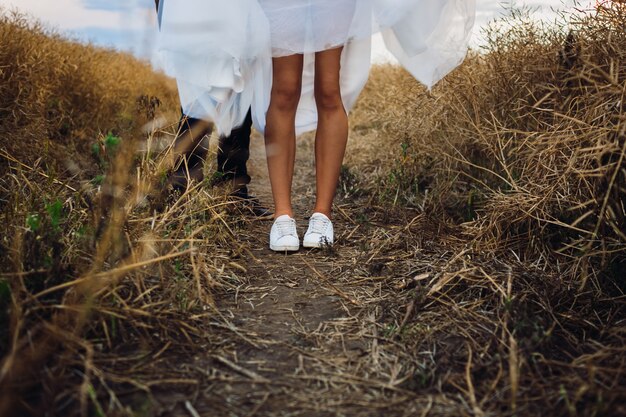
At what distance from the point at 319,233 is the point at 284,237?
0.15 m

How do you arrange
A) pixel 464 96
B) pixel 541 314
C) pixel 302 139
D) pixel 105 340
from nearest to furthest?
1. pixel 105 340
2. pixel 541 314
3. pixel 464 96
4. pixel 302 139

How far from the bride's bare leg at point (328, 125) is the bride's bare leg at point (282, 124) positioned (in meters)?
0.09

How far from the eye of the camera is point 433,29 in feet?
7.21

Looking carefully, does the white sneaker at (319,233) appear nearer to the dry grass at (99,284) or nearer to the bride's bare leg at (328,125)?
the bride's bare leg at (328,125)

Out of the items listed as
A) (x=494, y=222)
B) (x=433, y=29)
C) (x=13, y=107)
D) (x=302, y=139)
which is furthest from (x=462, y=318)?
(x=302, y=139)

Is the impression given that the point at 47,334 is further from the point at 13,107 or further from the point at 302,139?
the point at 302,139

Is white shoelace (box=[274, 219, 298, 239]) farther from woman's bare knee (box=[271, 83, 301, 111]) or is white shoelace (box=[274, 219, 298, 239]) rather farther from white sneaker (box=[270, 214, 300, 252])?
woman's bare knee (box=[271, 83, 301, 111])

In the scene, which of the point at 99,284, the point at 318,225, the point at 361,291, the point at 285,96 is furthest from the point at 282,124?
the point at 99,284

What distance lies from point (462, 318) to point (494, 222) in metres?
0.55

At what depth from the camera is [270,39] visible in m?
2.00

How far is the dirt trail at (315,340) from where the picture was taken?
3.65 feet

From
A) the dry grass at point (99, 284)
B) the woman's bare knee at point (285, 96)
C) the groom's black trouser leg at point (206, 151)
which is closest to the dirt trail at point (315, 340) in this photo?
the dry grass at point (99, 284)

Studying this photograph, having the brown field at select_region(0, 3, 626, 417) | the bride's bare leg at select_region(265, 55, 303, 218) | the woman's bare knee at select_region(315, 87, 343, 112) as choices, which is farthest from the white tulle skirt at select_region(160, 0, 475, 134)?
the brown field at select_region(0, 3, 626, 417)

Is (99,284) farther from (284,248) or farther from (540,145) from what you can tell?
(540,145)
